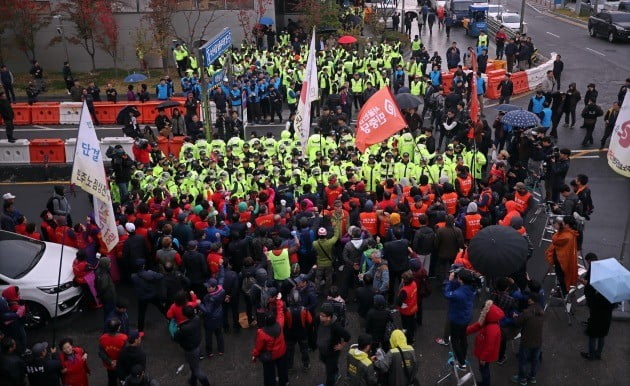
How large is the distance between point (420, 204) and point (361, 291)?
9.00 feet

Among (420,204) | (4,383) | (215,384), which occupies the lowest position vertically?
(215,384)

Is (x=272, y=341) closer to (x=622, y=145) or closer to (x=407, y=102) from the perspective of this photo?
(x=622, y=145)

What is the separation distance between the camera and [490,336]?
8555mm

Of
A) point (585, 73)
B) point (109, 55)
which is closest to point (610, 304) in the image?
point (585, 73)

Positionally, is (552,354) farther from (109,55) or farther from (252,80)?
(109,55)

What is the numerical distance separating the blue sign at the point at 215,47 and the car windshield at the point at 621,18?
2682 centimetres

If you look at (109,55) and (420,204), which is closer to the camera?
(420,204)

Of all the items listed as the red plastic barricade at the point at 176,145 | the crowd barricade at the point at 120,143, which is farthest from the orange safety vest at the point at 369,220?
the crowd barricade at the point at 120,143

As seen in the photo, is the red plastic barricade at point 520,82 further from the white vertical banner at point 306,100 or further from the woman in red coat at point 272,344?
the woman in red coat at point 272,344

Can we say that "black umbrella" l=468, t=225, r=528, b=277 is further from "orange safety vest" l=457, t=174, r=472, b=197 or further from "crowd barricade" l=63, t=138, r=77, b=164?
"crowd barricade" l=63, t=138, r=77, b=164

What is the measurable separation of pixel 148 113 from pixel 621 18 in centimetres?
2595

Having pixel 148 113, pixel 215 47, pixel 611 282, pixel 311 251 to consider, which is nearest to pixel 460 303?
pixel 611 282

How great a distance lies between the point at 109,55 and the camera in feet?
106

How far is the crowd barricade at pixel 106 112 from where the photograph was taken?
2373cm
